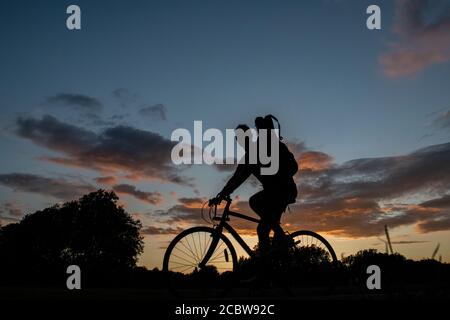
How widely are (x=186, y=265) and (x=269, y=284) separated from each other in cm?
150

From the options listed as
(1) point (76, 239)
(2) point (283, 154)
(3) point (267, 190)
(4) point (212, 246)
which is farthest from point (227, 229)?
(1) point (76, 239)

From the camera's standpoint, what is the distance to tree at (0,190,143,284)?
5569cm

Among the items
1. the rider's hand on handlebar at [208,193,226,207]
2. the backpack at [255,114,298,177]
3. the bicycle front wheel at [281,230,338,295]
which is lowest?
the bicycle front wheel at [281,230,338,295]

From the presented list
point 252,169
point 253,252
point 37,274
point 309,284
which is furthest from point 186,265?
point 37,274

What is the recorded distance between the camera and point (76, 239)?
57375 mm

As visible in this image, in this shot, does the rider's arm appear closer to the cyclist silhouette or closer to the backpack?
the cyclist silhouette

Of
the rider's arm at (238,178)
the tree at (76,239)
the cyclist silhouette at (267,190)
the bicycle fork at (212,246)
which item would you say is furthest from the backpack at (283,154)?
the tree at (76,239)

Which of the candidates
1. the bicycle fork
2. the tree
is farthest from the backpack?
the tree

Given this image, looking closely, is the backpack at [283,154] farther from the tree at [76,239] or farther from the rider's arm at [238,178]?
Result: the tree at [76,239]

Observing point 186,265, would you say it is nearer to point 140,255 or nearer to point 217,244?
point 217,244

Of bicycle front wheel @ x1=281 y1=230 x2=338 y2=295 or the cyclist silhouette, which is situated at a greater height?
the cyclist silhouette

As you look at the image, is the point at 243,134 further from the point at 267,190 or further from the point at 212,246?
the point at 212,246

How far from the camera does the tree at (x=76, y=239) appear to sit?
5569 cm
